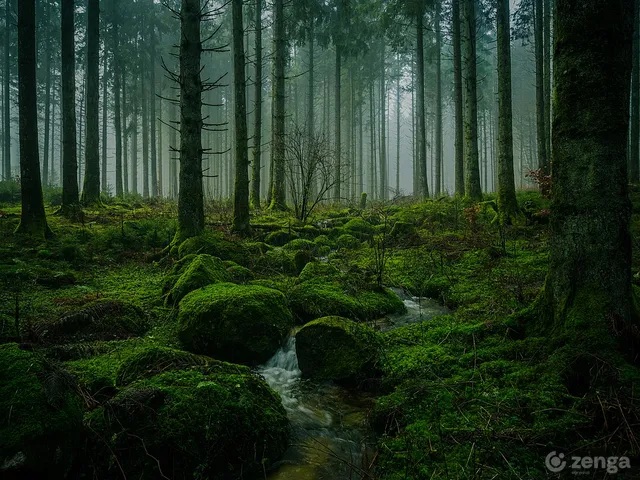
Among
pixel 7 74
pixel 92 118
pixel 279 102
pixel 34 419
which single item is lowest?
pixel 34 419

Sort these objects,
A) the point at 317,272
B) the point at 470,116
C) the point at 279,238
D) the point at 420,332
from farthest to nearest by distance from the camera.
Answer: the point at 470,116, the point at 279,238, the point at 317,272, the point at 420,332

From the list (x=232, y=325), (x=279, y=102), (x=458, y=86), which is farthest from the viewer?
(x=458, y=86)

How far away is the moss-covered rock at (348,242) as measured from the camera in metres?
10.3

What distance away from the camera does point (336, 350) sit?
4.20 metres

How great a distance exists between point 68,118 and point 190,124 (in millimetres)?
6767

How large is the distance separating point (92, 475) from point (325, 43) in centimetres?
2272

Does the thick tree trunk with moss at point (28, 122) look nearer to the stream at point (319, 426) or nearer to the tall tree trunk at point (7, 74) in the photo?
the stream at point (319, 426)

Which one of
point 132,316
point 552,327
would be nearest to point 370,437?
point 552,327

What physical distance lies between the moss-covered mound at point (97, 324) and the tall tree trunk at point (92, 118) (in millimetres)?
11181

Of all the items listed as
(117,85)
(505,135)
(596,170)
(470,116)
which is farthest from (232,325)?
(117,85)

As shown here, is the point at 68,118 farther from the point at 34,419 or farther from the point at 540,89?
the point at 540,89

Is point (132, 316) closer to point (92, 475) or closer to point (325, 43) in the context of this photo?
point (92, 475)

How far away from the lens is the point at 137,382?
2996mm

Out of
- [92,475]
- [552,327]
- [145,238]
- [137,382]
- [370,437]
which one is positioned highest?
[145,238]
